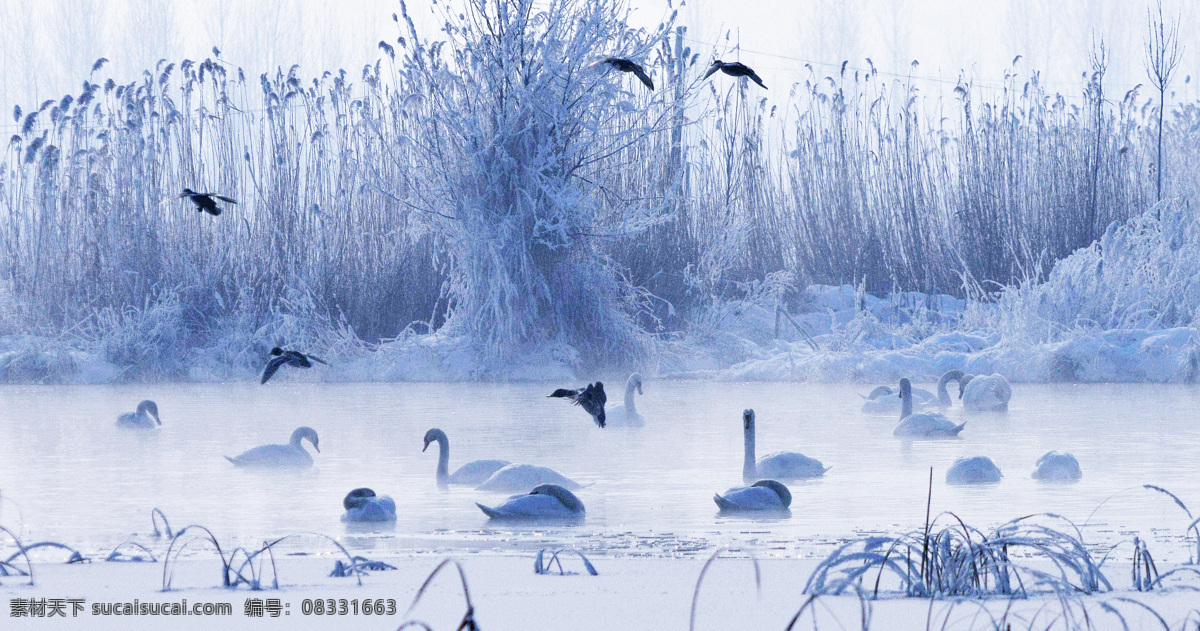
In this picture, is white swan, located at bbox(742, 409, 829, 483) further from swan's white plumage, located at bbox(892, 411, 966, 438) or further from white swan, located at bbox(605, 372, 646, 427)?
white swan, located at bbox(605, 372, 646, 427)

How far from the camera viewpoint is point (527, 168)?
45.5 feet

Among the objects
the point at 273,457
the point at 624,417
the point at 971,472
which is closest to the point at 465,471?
the point at 273,457

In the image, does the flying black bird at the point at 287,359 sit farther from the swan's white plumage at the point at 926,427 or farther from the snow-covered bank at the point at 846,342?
the snow-covered bank at the point at 846,342

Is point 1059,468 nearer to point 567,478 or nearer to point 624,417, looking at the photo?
point 567,478

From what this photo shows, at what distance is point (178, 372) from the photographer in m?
14.4

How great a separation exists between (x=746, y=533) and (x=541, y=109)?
29.4 ft

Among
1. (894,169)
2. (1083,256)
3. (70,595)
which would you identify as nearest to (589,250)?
(894,169)

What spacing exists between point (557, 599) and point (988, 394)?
713 cm

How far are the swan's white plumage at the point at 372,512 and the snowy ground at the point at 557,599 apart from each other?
1066 mm

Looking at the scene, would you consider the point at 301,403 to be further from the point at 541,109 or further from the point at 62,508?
the point at 62,508

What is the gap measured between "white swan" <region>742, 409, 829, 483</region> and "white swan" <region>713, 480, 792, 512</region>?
0.90 meters

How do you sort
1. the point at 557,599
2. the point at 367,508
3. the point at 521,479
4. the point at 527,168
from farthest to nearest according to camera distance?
the point at 527,168
the point at 521,479
the point at 367,508
the point at 557,599

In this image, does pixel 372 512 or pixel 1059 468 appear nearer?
pixel 372 512

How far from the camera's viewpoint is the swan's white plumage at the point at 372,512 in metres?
5.56
